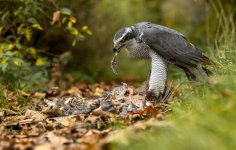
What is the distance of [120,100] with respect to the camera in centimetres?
636

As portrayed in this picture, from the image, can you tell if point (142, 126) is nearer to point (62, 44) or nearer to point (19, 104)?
point (19, 104)

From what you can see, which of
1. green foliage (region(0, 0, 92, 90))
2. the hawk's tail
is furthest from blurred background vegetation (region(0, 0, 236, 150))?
the hawk's tail

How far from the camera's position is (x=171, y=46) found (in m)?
6.46

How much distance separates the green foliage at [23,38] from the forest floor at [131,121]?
1021 mm

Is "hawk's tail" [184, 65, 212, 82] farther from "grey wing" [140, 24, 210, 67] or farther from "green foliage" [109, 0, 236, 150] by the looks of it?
"green foliage" [109, 0, 236, 150]

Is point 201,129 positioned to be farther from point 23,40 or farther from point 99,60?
point 99,60

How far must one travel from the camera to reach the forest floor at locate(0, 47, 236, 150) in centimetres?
387

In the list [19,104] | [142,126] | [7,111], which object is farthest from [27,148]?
[19,104]

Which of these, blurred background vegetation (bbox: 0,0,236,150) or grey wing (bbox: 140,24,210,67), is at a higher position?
grey wing (bbox: 140,24,210,67)

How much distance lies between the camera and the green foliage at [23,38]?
27.3 ft

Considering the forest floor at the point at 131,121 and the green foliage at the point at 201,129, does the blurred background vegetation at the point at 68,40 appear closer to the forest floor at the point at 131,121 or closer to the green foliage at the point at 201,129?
the forest floor at the point at 131,121

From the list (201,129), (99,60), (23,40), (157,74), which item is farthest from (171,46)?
(99,60)

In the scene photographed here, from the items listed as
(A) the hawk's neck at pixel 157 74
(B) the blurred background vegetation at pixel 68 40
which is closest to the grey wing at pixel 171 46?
(A) the hawk's neck at pixel 157 74

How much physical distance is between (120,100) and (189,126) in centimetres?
240
